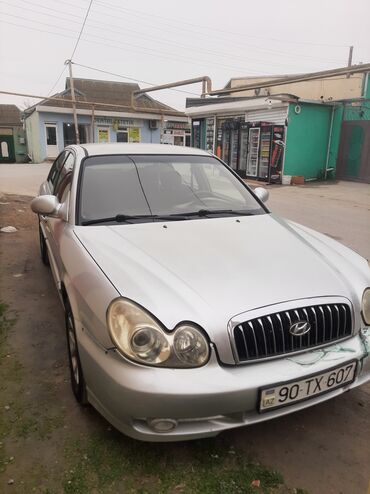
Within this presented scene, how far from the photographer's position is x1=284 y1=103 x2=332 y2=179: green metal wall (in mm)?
14625

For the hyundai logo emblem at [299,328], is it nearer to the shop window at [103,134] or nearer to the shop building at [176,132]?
the shop window at [103,134]

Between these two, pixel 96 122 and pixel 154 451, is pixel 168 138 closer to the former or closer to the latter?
pixel 96 122

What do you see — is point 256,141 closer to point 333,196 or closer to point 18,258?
point 333,196

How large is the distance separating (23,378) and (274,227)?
2069 millimetres

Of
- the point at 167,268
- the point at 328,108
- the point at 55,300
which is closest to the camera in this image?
the point at 167,268

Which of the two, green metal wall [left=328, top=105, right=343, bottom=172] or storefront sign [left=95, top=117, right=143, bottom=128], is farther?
storefront sign [left=95, top=117, right=143, bottom=128]

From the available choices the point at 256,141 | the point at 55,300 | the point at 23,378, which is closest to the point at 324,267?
the point at 23,378

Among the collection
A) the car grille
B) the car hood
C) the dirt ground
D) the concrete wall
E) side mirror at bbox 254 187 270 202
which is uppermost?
the concrete wall

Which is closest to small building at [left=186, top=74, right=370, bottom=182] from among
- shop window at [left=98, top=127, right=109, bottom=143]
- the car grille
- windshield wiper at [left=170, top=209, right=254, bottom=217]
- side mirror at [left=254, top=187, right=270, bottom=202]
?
shop window at [left=98, top=127, right=109, bottom=143]

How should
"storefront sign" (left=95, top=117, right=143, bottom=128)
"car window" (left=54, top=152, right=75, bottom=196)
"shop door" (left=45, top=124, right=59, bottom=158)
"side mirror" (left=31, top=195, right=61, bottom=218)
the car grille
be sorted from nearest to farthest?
1. the car grille
2. "side mirror" (left=31, top=195, right=61, bottom=218)
3. "car window" (left=54, top=152, right=75, bottom=196)
4. "shop door" (left=45, top=124, right=59, bottom=158)
5. "storefront sign" (left=95, top=117, right=143, bottom=128)

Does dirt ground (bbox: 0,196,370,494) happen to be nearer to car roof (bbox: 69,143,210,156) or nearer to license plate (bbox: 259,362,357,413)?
license plate (bbox: 259,362,357,413)

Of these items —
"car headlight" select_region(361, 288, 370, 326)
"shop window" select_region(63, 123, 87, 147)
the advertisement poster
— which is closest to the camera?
"car headlight" select_region(361, 288, 370, 326)

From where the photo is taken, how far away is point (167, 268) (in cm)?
216

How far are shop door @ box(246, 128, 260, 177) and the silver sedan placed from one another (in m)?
13.4
